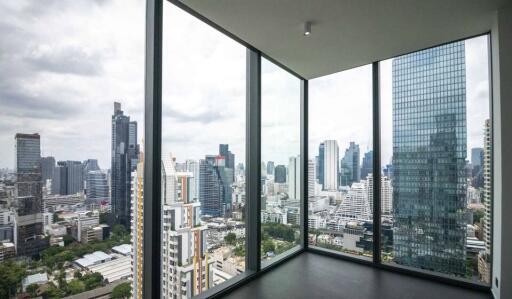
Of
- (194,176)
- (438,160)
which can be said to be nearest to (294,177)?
(438,160)

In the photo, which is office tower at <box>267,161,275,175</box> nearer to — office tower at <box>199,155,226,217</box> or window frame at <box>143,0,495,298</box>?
window frame at <box>143,0,495,298</box>

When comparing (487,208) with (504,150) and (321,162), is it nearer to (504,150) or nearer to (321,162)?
(504,150)

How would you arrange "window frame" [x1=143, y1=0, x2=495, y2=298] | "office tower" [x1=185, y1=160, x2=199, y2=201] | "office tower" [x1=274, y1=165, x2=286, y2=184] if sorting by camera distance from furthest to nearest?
"office tower" [x1=274, y1=165, x2=286, y2=184] < "office tower" [x1=185, y1=160, x2=199, y2=201] < "window frame" [x1=143, y1=0, x2=495, y2=298]

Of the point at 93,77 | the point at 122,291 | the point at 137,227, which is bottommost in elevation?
the point at 122,291

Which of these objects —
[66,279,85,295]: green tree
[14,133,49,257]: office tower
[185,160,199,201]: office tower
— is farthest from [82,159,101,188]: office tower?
[185,160,199,201]: office tower

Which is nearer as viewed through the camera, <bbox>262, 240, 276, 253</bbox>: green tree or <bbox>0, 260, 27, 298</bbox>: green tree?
<bbox>0, 260, 27, 298</bbox>: green tree

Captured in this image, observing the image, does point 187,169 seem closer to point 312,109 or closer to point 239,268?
point 239,268
